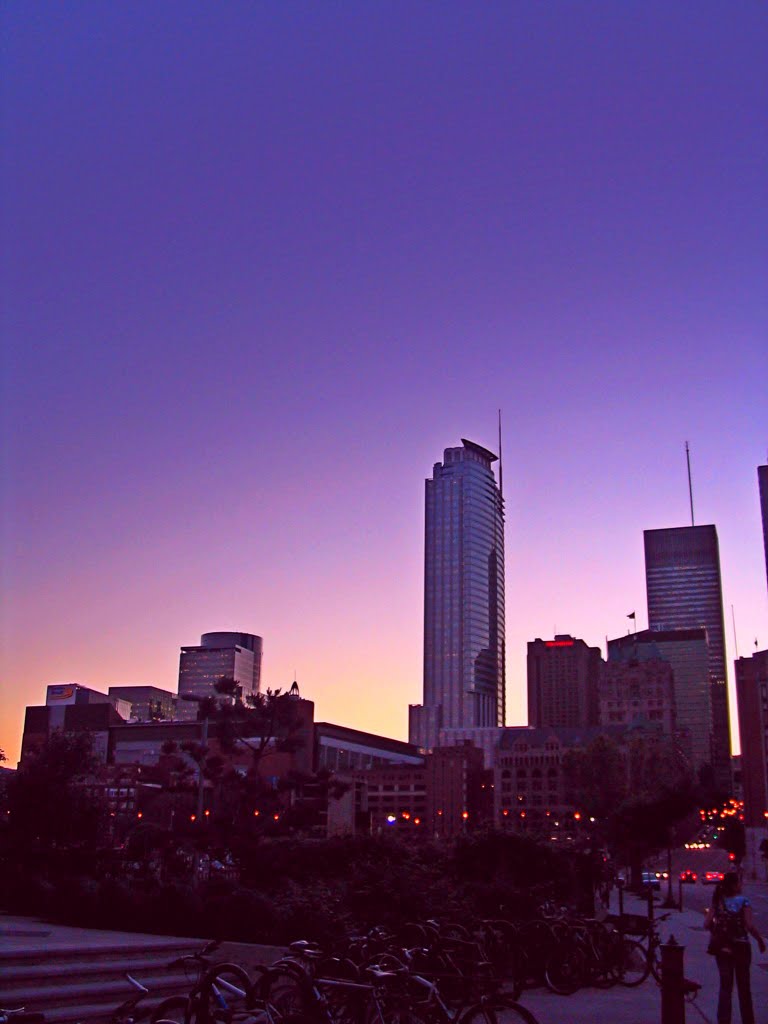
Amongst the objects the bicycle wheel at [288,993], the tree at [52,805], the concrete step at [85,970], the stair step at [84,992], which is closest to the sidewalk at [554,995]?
the concrete step at [85,970]

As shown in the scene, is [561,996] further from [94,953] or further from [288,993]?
[94,953]

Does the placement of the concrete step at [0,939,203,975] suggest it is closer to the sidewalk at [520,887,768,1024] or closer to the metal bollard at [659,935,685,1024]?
the sidewalk at [520,887,768,1024]

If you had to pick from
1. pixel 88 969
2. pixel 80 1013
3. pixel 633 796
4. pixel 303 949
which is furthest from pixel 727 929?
pixel 633 796

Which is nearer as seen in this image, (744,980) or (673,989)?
(673,989)

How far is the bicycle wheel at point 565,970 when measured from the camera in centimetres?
1469

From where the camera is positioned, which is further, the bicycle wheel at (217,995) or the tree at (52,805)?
the tree at (52,805)

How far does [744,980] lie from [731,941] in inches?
19.8

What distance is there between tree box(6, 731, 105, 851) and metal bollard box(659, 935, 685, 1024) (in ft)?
71.8

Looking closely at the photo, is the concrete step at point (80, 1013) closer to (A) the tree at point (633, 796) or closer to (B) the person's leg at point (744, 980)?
(B) the person's leg at point (744, 980)

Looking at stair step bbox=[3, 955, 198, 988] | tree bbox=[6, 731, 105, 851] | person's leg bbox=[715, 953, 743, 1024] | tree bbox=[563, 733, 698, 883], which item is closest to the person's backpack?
person's leg bbox=[715, 953, 743, 1024]

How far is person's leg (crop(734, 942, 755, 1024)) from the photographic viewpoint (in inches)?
443

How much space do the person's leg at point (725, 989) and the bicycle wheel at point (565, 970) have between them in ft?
12.6

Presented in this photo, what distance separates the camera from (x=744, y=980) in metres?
11.4

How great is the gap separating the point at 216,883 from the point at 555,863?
877 centimetres
